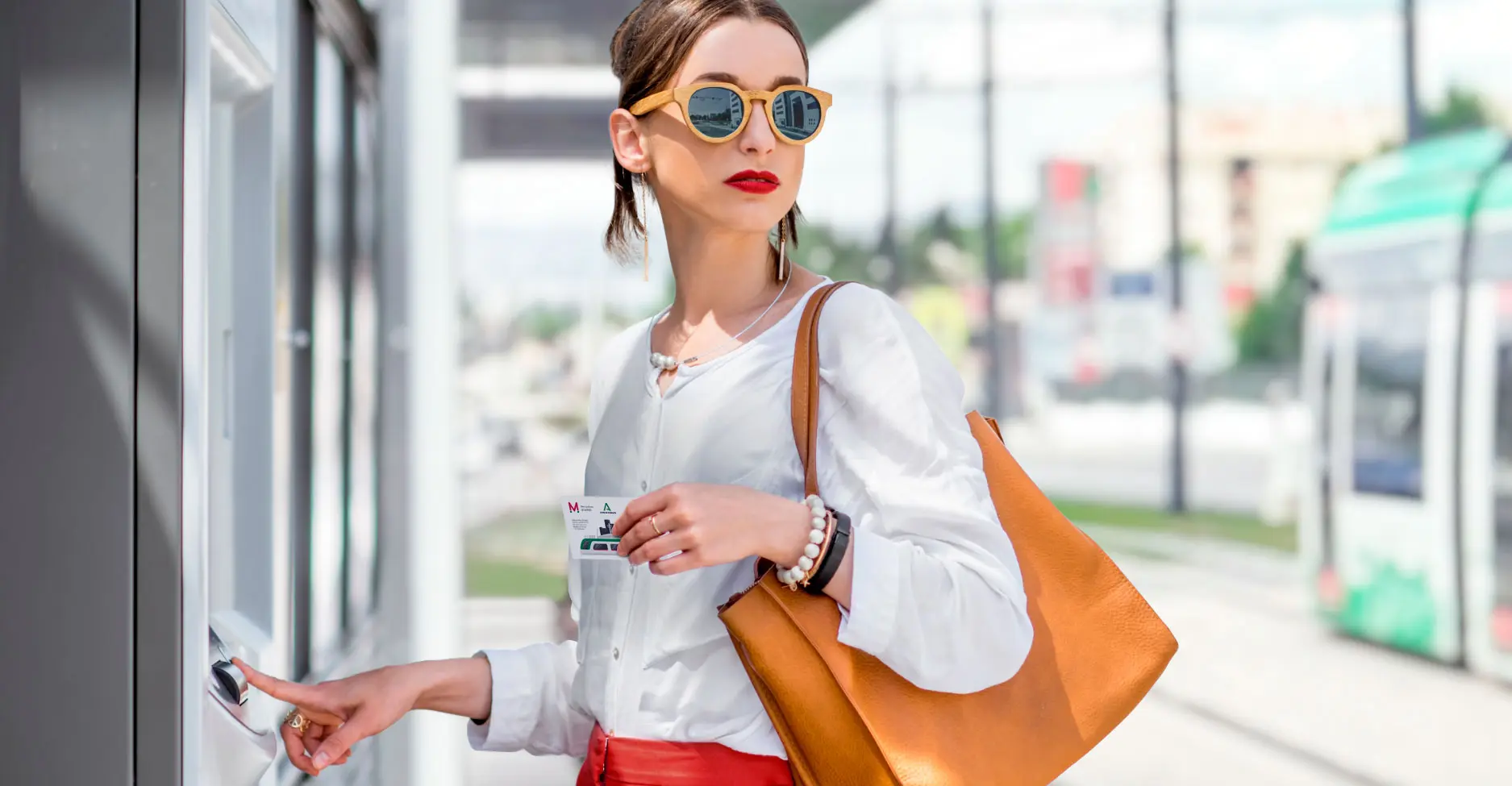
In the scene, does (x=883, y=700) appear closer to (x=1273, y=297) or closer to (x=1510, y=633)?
(x=1510, y=633)

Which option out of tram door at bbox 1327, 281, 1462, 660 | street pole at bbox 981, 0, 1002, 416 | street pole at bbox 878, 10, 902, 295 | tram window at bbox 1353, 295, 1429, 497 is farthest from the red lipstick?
street pole at bbox 878, 10, 902, 295

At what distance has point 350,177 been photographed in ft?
9.29

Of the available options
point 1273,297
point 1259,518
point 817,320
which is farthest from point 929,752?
point 1273,297

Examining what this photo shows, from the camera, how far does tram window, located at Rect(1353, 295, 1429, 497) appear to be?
6570 mm

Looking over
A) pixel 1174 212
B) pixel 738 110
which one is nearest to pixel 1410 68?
pixel 1174 212

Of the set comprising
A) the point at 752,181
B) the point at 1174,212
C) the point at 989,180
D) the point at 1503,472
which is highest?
the point at 989,180

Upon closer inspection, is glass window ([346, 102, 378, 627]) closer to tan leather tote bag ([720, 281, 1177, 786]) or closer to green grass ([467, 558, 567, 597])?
tan leather tote bag ([720, 281, 1177, 786])

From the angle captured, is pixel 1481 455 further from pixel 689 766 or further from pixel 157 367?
pixel 157 367

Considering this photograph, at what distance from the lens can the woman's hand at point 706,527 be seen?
903 millimetres

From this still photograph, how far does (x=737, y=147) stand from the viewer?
1090 mm

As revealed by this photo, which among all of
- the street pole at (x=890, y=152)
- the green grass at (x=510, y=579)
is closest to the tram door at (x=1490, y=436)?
the green grass at (x=510, y=579)

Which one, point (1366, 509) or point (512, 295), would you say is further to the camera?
point (512, 295)

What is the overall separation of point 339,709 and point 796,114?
2.08ft

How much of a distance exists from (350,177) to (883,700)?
2.21 meters
